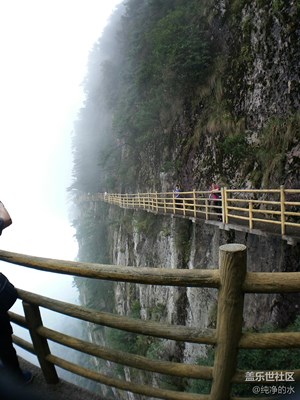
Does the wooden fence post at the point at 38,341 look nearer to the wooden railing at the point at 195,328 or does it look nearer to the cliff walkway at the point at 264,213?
the wooden railing at the point at 195,328

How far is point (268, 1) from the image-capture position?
12.1m

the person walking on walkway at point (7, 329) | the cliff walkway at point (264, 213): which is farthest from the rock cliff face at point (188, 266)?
the person walking on walkway at point (7, 329)

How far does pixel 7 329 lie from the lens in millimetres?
2363

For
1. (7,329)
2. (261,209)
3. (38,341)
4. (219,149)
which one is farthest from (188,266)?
(7,329)

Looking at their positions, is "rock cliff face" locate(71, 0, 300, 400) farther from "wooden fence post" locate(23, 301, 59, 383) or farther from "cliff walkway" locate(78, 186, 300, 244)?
"wooden fence post" locate(23, 301, 59, 383)

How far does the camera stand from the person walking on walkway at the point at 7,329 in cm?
221

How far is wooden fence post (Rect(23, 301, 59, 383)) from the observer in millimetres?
2357

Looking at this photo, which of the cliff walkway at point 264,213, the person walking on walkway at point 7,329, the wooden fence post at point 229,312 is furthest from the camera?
the cliff walkway at point 264,213

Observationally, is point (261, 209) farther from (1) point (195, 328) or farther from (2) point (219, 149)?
(1) point (195, 328)

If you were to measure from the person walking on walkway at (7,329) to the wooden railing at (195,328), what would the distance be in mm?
127

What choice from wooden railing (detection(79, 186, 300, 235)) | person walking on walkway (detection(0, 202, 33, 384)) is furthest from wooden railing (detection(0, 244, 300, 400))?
wooden railing (detection(79, 186, 300, 235))

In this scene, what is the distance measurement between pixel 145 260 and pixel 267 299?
1090cm

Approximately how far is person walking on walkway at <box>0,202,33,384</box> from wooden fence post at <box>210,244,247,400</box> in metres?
1.64

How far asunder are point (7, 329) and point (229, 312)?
1884 millimetres
